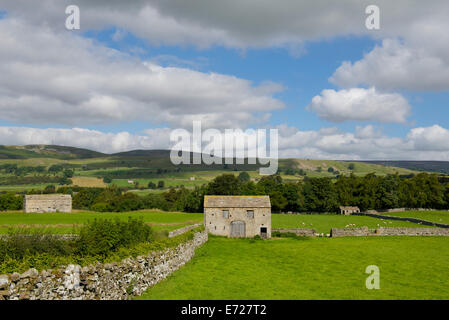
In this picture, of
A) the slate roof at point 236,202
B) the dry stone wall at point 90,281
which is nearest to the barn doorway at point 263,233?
the slate roof at point 236,202

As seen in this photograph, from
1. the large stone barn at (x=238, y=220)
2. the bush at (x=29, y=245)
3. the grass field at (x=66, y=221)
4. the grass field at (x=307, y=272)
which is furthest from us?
the grass field at (x=66, y=221)

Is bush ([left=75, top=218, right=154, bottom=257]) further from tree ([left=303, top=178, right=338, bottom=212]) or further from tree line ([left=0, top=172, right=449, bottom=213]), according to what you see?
tree ([left=303, top=178, right=338, bottom=212])

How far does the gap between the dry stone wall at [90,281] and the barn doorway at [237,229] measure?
25994 millimetres

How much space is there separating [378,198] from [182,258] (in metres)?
82.9

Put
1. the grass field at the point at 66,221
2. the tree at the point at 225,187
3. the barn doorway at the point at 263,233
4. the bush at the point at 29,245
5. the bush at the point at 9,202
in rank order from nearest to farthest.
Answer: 1. the bush at the point at 29,245
2. the barn doorway at the point at 263,233
3. the grass field at the point at 66,221
4. the tree at the point at 225,187
5. the bush at the point at 9,202

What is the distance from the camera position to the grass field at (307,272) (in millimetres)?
18781

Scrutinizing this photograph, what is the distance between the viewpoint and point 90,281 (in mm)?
13047

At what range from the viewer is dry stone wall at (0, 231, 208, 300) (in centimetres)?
1056

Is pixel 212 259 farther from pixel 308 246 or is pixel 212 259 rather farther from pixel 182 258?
pixel 308 246

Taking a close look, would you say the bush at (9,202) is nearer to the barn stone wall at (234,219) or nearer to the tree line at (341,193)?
the tree line at (341,193)

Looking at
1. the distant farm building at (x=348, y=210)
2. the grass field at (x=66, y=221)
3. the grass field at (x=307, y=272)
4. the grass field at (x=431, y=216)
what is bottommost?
the distant farm building at (x=348, y=210)
